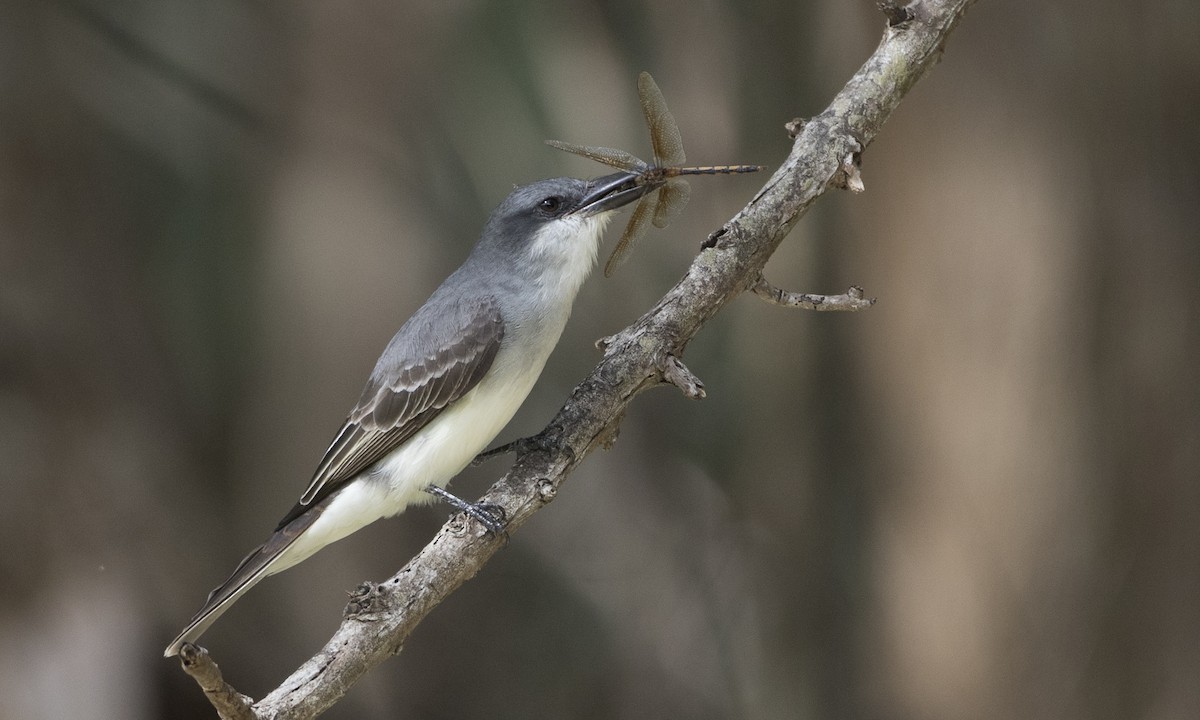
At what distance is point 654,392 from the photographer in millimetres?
4035

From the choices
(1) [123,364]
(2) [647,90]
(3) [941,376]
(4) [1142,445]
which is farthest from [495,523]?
(4) [1142,445]

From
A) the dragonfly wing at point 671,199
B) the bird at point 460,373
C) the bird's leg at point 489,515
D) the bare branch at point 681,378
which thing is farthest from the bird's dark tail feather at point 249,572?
the dragonfly wing at point 671,199

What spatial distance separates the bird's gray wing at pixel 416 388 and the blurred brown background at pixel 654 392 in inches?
29.6

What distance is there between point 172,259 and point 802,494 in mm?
2473

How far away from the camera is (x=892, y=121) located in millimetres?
3398

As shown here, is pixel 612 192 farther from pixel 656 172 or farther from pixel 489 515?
pixel 489 515

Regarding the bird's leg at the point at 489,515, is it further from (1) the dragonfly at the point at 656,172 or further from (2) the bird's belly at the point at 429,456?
(1) the dragonfly at the point at 656,172

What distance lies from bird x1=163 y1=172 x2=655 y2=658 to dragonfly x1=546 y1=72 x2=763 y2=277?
4 centimetres

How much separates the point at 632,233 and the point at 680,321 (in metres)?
0.22

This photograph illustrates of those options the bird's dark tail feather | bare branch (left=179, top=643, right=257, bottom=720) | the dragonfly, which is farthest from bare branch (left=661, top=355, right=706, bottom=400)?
bare branch (left=179, top=643, right=257, bottom=720)

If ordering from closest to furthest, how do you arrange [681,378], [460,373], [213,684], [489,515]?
1. [213,684]
2. [489,515]
3. [681,378]
4. [460,373]

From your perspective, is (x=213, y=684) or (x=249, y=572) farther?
(x=249, y=572)

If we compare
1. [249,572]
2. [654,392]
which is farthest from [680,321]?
[654,392]

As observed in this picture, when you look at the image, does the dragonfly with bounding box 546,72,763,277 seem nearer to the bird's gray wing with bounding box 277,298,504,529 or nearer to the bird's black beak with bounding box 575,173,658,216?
the bird's black beak with bounding box 575,173,658,216
